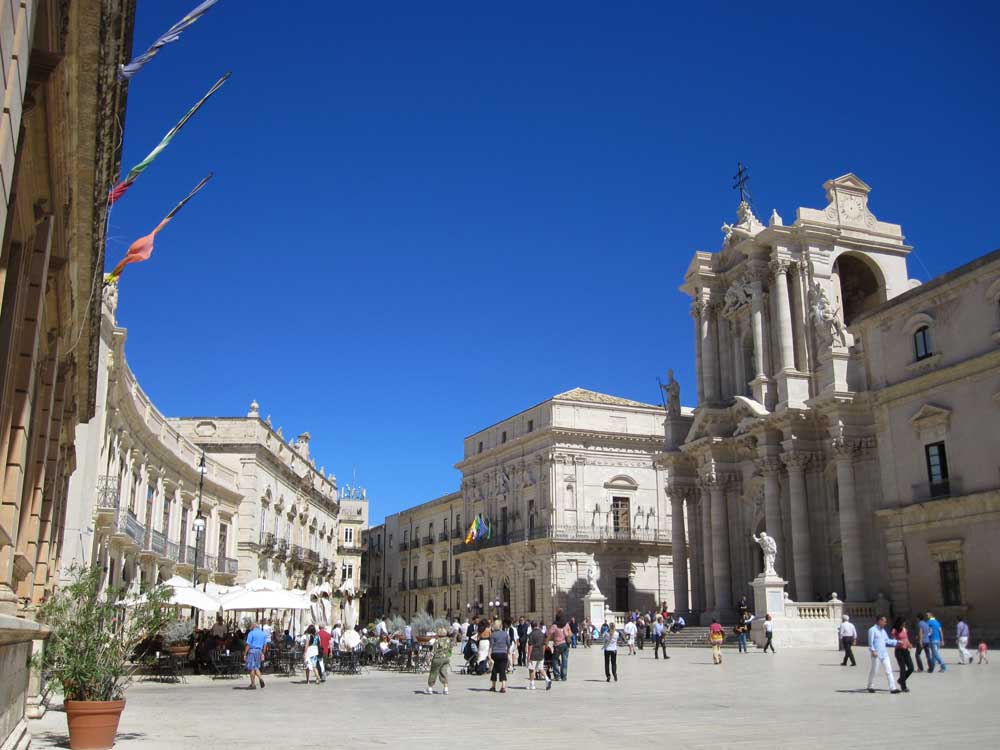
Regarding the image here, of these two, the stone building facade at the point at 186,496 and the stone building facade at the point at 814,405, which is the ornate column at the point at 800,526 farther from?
the stone building facade at the point at 186,496

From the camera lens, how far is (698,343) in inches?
1670

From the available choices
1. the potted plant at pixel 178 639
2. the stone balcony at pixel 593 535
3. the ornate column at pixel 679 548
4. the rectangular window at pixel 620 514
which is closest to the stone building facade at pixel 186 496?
the potted plant at pixel 178 639

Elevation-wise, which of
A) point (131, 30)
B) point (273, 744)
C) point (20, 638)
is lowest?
point (273, 744)

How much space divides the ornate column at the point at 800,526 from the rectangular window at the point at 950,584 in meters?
5.98

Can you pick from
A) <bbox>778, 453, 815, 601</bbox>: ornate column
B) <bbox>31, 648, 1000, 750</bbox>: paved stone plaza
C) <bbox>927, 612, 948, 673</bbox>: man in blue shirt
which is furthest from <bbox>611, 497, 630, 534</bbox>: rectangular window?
<bbox>927, 612, 948, 673</bbox>: man in blue shirt

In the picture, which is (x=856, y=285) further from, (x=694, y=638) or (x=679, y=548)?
(x=694, y=638)

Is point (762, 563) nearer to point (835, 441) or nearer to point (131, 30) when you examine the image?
point (835, 441)

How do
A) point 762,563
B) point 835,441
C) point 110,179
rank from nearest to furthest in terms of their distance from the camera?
point 110,179 < point 835,441 < point 762,563

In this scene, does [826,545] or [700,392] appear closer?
[826,545]

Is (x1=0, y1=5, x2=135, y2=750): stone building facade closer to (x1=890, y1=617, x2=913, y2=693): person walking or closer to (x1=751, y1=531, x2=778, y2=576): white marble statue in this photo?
(x1=890, y1=617, x2=913, y2=693): person walking

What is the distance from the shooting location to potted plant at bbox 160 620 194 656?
23.9 m

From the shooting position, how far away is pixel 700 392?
4188 cm

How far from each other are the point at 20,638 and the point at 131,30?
4.95 meters

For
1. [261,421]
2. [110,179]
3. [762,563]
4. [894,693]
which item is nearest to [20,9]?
[110,179]
